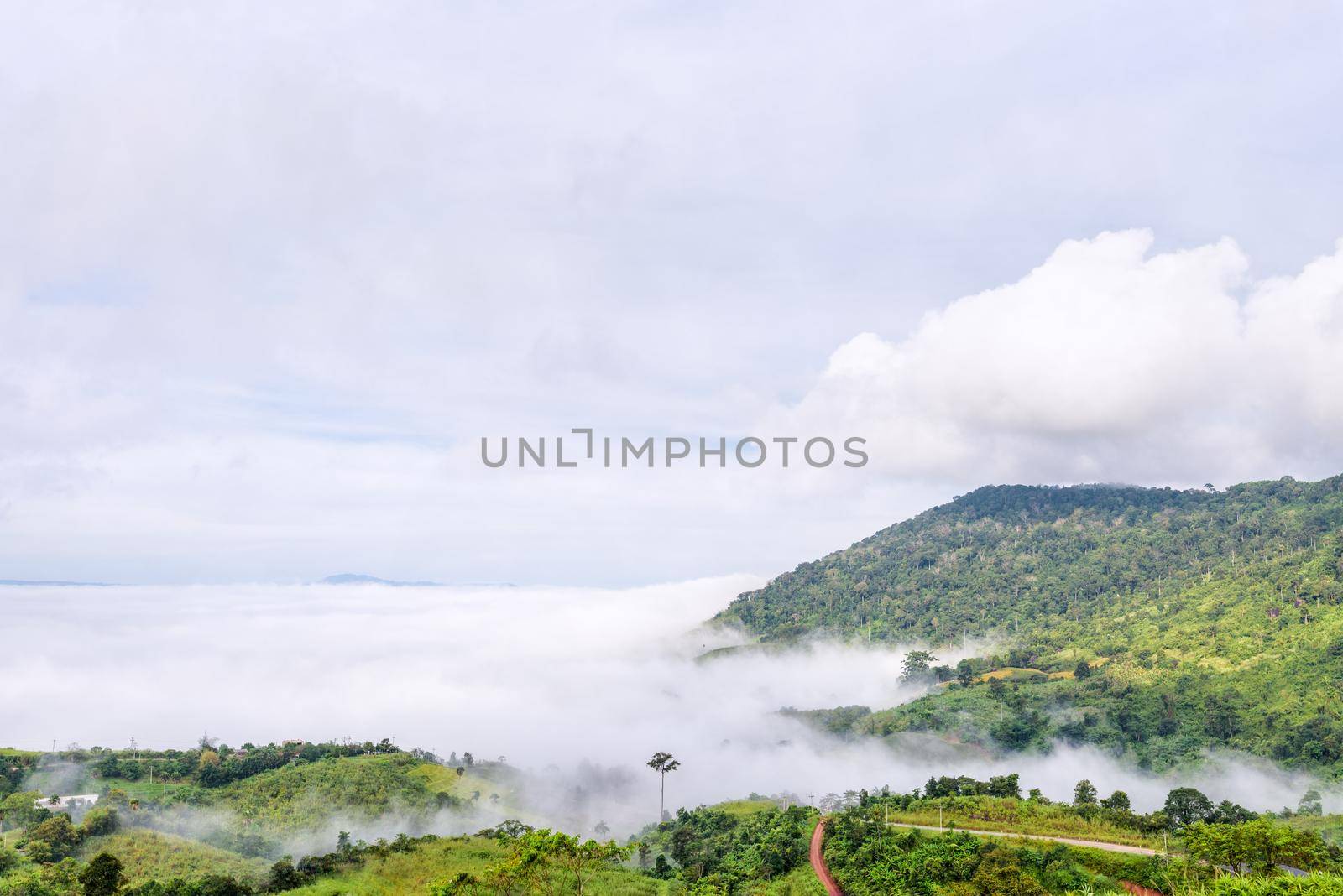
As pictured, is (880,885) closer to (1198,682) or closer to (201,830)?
(201,830)

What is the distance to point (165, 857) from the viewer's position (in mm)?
76625

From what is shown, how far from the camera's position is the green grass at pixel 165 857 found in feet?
243

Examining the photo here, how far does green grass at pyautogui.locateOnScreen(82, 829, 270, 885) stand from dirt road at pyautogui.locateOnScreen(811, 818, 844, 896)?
1836 inches

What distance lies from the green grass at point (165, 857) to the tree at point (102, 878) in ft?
52.0

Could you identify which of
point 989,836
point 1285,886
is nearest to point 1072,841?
point 989,836

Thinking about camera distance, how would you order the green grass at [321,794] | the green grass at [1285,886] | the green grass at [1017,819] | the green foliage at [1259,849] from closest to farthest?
the green grass at [1285,886], the green foliage at [1259,849], the green grass at [1017,819], the green grass at [321,794]

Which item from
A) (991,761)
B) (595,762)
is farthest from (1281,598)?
(595,762)

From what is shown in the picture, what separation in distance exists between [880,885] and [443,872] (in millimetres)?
32524

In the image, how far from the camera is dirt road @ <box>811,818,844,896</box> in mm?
63156

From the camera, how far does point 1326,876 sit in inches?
1339

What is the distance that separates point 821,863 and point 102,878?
52.3 meters

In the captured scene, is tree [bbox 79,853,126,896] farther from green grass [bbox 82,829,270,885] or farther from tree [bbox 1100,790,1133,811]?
tree [bbox 1100,790,1133,811]

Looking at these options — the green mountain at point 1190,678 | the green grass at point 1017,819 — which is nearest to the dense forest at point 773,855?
the green grass at point 1017,819

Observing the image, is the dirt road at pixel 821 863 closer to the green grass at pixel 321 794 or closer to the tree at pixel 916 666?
the green grass at pixel 321 794
